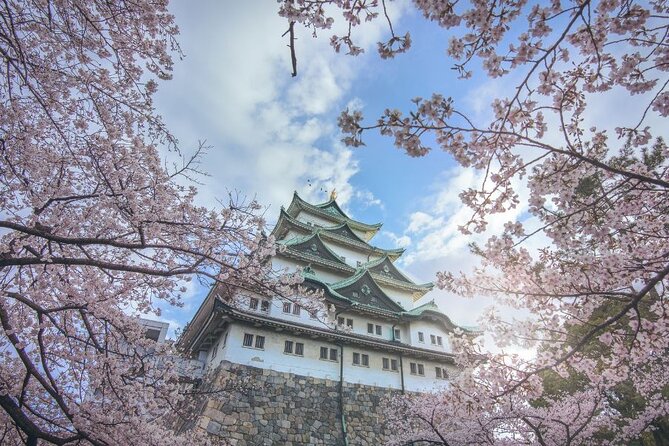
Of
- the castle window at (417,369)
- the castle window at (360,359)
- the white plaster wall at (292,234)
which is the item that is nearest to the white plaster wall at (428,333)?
the castle window at (417,369)

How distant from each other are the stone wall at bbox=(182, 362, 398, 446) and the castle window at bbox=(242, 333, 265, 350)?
0.98 m

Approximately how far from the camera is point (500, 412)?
14.3 meters

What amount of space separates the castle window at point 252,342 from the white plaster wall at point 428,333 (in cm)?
899

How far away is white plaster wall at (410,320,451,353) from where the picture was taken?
21.2 metres

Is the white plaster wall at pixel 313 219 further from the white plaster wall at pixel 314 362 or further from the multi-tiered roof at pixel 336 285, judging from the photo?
the white plaster wall at pixel 314 362

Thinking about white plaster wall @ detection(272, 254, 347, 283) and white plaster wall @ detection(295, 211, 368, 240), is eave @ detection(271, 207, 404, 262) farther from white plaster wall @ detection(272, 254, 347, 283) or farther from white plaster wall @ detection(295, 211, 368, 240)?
white plaster wall @ detection(272, 254, 347, 283)

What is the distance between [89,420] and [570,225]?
8318 millimetres

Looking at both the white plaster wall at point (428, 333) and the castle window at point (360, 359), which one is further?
the white plaster wall at point (428, 333)

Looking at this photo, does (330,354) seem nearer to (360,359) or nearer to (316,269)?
(360,359)

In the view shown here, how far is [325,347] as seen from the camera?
60.1 feet

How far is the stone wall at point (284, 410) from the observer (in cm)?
1420

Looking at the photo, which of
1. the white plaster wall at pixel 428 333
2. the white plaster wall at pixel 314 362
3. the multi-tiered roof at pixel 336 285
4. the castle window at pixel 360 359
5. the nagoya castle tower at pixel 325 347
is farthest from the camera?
the white plaster wall at pixel 428 333

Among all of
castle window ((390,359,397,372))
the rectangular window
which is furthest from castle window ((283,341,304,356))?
castle window ((390,359,397,372))

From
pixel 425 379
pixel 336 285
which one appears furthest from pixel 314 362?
pixel 425 379
